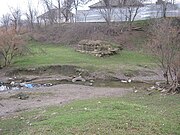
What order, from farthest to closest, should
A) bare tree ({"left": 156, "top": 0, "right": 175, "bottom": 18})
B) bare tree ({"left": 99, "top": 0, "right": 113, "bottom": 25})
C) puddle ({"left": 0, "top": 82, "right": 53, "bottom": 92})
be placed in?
bare tree ({"left": 99, "top": 0, "right": 113, "bottom": 25})
bare tree ({"left": 156, "top": 0, "right": 175, "bottom": 18})
puddle ({"left": 0, "top": 82, "right": 53, "bottom": 92})

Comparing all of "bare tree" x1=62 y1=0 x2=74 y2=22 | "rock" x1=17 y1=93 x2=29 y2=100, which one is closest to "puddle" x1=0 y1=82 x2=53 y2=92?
"rock" x1=17 y1=93 x2=29 y2=100

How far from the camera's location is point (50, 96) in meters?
21.5

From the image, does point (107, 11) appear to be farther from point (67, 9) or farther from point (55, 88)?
point (55, 88)

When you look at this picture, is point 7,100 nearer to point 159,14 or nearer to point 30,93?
point 30,93

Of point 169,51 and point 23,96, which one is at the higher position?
point 169,51

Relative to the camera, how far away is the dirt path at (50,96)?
18281 millimetres

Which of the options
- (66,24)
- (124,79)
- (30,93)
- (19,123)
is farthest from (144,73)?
(66,24)

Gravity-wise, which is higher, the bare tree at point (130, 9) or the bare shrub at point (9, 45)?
the bare tree at point (130, 9)

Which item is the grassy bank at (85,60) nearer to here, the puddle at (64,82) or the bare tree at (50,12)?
the puddle at (64,82)

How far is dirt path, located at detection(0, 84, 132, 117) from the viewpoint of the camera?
18.3 m

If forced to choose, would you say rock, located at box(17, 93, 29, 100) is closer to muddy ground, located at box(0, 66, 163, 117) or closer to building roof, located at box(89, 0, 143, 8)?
muddy ground, located at box(0, 66, 163, 117)

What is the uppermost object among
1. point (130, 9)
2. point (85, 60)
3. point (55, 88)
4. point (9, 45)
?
point (130, 9)

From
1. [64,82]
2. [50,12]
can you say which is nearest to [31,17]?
[50,12]

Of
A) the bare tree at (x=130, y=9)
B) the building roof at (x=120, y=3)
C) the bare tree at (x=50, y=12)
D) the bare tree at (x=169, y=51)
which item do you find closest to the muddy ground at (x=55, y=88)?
Answer: the bare tree at (x=169, y=51)
